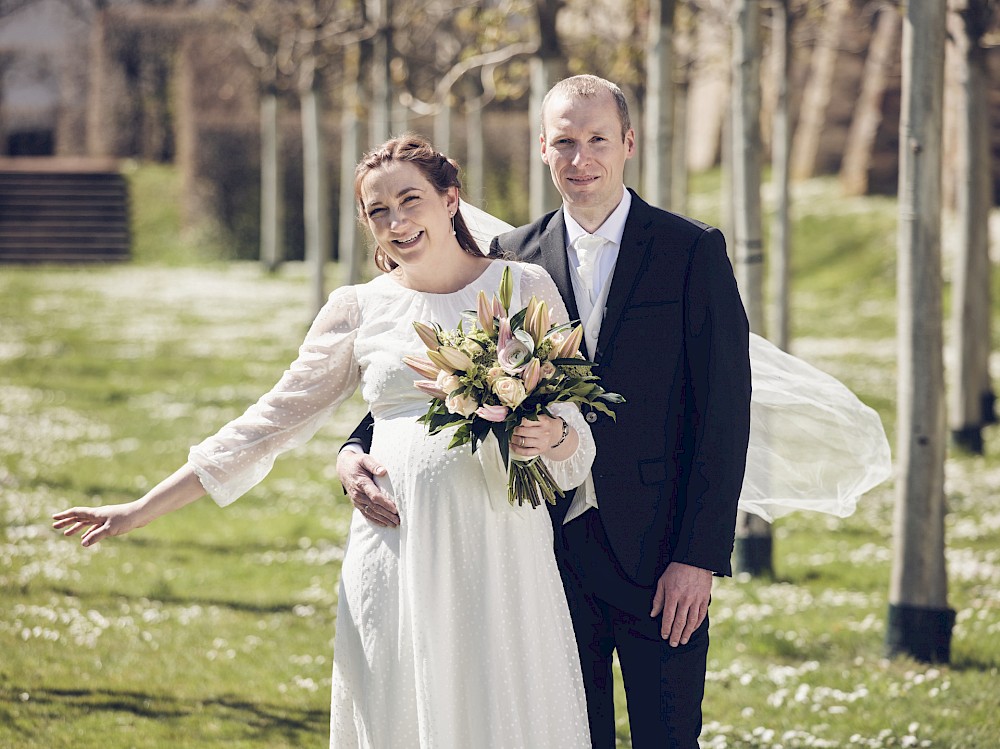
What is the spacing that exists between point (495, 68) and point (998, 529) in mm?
6104

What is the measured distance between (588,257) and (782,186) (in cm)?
869

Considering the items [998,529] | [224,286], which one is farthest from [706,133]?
[998,529]

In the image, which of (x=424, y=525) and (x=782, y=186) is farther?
(x=782, y=186)

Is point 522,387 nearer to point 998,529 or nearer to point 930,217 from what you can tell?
point 930,217

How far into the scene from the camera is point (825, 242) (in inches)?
968

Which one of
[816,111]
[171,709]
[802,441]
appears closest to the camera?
[802,441]

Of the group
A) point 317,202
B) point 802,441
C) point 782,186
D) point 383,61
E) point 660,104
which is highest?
point 383,61

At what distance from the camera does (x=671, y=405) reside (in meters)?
3.46

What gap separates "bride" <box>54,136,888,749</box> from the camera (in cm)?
316

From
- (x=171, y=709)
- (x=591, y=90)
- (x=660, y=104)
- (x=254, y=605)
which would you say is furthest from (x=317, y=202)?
(x=591, y=90)

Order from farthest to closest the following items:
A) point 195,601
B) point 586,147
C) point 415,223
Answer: point 195,601 < point 586,147 < point 415,223

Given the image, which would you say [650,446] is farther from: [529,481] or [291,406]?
[291,406]

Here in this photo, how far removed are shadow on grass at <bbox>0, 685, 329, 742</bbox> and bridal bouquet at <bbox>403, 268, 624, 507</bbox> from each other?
8.61ft

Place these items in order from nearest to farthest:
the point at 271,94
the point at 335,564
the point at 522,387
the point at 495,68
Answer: the point at 522,387, the point at 335,564, the point at 495,68, the point at 271,94
